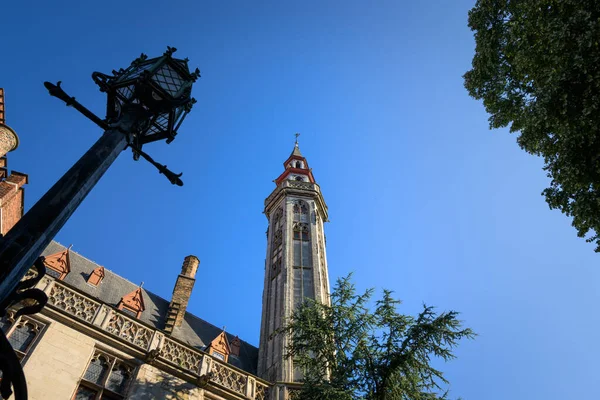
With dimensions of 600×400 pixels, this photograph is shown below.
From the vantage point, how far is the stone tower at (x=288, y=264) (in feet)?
54.3

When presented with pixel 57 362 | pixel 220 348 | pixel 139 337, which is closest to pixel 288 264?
pixel 220 348

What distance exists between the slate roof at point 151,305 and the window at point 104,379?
543 cm

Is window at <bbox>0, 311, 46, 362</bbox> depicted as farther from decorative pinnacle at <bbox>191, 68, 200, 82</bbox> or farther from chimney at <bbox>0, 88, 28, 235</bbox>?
decorative pinnacle at <bbox>191, 68, 200, 82</bbox>

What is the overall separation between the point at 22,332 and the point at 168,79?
9.27 meters

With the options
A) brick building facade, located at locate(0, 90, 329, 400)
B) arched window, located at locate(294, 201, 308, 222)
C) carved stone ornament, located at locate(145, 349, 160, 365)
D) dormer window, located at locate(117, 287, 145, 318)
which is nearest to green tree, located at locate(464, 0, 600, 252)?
brick building facade, located at locate(0, 90, 329, 400)

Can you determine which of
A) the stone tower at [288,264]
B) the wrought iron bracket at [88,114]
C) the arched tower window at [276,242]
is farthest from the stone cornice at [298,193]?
the wrought iron bracket at [88,114]

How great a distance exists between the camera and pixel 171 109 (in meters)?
4.21

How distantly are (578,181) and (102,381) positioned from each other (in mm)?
12489

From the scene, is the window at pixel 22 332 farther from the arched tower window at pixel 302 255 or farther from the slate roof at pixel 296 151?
the slate roof at pixel 296 151

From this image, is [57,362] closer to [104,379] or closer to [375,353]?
[104,379]

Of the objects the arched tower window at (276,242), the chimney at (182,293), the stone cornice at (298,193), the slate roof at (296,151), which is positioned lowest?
the chimney at (182,293)

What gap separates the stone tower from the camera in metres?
16.5

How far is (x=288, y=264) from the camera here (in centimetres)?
2062

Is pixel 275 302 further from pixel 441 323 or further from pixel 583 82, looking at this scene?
pixel 583 82
